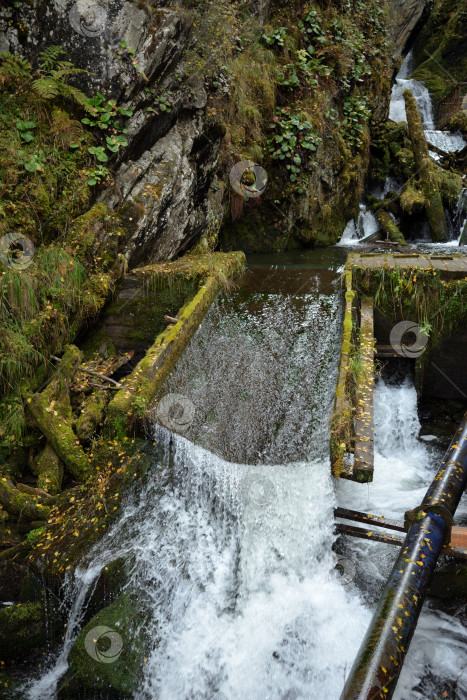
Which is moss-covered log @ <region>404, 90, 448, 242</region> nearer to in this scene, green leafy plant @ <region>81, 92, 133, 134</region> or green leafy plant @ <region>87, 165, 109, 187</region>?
green leafy plant @ <region>81, 92, 133, 134</region>

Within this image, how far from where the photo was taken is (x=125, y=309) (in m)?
7.10

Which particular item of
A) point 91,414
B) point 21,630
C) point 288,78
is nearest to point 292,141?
point 288,78

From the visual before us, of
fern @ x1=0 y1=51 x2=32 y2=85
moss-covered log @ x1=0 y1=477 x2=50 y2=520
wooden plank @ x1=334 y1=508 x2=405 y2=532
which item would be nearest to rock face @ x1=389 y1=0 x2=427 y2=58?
fern @ x1=0 y1=51 x2=32 y2=85

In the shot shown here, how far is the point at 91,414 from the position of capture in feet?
18.9

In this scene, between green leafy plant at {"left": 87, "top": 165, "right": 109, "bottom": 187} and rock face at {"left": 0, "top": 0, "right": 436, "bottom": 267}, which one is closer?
rock face at {"left": 0, "top": 0, "right": 436, "bottom": 267}

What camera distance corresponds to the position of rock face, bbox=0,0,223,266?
6555 mm

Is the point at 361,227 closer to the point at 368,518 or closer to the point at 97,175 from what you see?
the point at 97,175

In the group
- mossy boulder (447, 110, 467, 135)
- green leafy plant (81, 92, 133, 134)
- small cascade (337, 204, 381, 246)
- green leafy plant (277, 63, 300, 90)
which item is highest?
green leafy plant (277, 63, 300, 90)

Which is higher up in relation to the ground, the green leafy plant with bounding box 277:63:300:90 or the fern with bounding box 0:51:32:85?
the green leafy plant with bounding box 277:63:300:90

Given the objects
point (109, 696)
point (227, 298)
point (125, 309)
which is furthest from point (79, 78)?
point (109, 696)

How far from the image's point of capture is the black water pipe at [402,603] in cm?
125

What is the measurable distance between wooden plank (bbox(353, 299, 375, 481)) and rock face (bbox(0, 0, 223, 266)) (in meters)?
3.95

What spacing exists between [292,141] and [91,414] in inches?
326

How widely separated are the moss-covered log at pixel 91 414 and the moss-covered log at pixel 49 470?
0.38m
